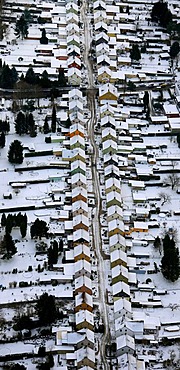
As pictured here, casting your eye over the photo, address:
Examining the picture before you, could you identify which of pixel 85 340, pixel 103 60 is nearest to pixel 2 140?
pixel 103 60

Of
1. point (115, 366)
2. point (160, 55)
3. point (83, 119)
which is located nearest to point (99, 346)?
point (115, 366)

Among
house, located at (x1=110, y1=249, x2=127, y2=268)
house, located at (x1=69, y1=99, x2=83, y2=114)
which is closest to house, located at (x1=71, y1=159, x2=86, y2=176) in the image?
house, located at (x1=69, y1=99, x2=83, y2=114)

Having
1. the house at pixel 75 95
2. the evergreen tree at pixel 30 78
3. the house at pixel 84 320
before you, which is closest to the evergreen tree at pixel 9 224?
the house at pixel 84 320

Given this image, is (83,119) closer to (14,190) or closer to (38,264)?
(14,190)

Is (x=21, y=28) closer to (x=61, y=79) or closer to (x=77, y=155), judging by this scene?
(x=61, y=79)

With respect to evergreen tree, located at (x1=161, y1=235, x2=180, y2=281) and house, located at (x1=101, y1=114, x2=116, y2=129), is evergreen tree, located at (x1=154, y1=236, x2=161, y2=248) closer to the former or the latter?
evergreen tree, located at (x1=161, y1=235, x2=180, y2=281)
